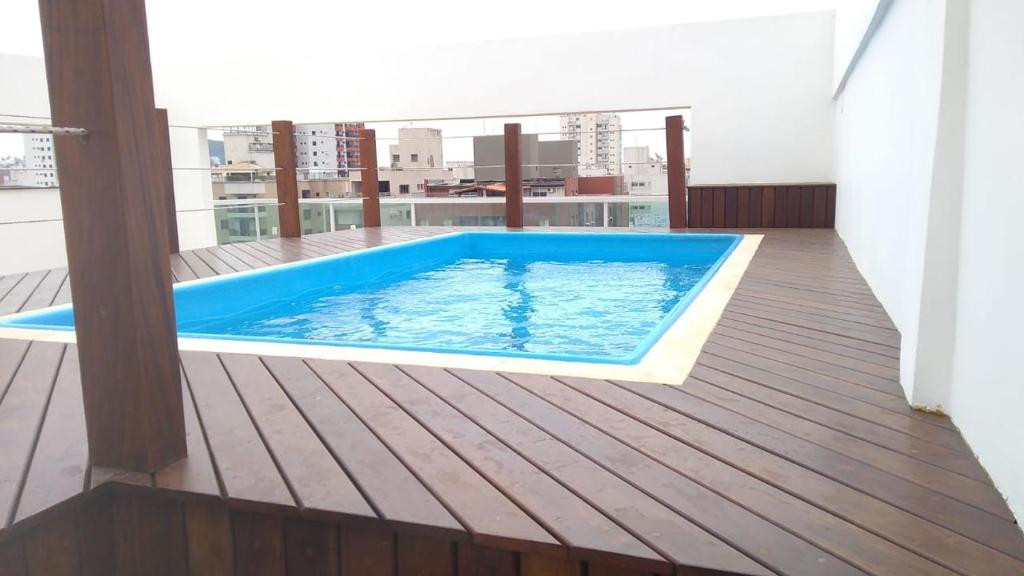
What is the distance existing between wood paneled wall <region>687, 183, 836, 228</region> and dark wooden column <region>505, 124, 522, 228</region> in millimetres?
1389

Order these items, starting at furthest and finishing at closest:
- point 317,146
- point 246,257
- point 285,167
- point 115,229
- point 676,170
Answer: point 317,146
point 676,170
point 285,167
point 246,257
point 115,229

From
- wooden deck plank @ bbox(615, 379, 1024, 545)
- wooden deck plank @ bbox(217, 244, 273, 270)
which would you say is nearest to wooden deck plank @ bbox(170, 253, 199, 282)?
wooden deck plank @ bbox(217, 244, 273, 270)

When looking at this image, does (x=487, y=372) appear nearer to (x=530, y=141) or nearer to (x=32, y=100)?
(x=32, y=100)

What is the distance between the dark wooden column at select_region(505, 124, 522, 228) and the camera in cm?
582

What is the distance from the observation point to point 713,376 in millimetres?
1624

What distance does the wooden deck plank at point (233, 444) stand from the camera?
1084 millimetres

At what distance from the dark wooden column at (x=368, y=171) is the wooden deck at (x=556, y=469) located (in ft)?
14.5

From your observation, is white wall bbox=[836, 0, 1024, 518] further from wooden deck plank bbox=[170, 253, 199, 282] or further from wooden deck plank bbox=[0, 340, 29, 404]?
wooden deck plank bbox=[170, 253, 199, 282]

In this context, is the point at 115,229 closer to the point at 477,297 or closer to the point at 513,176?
the point at 477,297

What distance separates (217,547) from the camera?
1.12m

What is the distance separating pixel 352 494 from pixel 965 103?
4.03ft

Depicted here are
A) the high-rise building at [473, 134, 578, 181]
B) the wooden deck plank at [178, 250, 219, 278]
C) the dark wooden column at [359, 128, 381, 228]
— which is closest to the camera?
the wooden deck plank at [178, 250, 219, 278]

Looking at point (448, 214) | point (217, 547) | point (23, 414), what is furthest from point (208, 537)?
point (448, 214)

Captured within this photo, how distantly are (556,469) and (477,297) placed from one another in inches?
109
